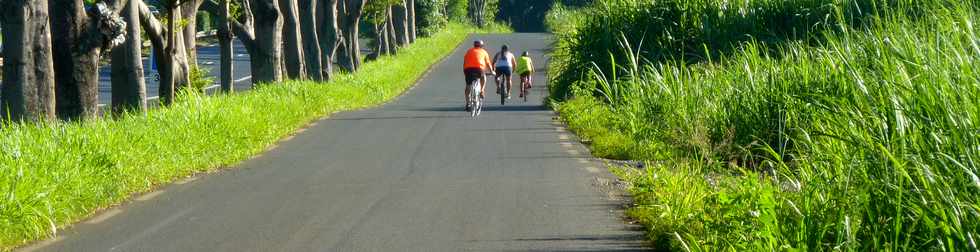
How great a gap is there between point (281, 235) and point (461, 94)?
31.0 m

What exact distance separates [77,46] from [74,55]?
107mm

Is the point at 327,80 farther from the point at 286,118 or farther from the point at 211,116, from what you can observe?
the point at 211,116

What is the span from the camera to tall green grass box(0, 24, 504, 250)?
34.3 feet

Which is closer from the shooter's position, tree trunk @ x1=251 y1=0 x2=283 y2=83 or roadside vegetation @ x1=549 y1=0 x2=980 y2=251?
roadside vegetation @ x1=549 y1=0 x2=980 y2=251

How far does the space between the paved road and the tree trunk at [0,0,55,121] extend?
190 cm

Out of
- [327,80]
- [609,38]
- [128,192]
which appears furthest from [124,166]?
[327,80]

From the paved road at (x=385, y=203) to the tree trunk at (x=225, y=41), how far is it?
19.8ft

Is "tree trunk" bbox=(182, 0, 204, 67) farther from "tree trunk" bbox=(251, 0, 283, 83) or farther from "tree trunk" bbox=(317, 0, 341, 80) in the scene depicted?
"tree trunk" bbox=(317, 0, 341, 80)

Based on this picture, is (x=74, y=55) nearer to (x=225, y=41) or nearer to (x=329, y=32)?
(x=225, y=41)

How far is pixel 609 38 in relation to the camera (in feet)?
87.9

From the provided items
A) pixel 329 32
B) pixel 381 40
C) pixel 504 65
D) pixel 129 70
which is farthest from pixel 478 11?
pixel 129 70

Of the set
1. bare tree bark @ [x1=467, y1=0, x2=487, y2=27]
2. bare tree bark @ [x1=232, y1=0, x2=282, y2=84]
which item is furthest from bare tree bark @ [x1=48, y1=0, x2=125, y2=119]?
bare tree bark @ [x1=467, y1=0, x2=487, y2=27]

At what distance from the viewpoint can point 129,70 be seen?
63.4ft

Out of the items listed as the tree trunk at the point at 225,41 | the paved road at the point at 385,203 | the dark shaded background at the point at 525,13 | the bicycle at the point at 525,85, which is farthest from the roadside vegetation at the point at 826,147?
the dark shaded background at the point at 525,13
